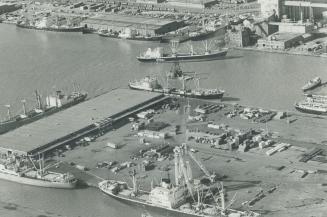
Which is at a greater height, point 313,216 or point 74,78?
point 74,78

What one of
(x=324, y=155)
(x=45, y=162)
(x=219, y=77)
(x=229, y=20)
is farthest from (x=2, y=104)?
(x=229, y=20)

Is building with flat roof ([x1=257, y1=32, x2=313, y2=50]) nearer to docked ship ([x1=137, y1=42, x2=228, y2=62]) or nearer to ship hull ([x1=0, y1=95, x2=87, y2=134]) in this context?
docked ship ([x1=137, y1=42, x2=228, y2=62])

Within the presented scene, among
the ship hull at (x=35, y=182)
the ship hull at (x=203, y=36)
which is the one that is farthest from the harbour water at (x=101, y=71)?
the ship hull at (x=203, y=36)

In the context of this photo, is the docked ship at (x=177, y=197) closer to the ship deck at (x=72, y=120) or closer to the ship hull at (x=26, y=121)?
the ship deck at (x=72, y=120)

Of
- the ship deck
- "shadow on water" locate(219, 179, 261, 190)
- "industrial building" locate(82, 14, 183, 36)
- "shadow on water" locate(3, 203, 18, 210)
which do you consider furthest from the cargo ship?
"shadow on water" locate(219, 179, 261, 190)

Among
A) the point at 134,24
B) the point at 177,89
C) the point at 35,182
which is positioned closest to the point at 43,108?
the point at 177,89

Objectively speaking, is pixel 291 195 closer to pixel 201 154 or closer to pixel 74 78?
pixel 201 154
